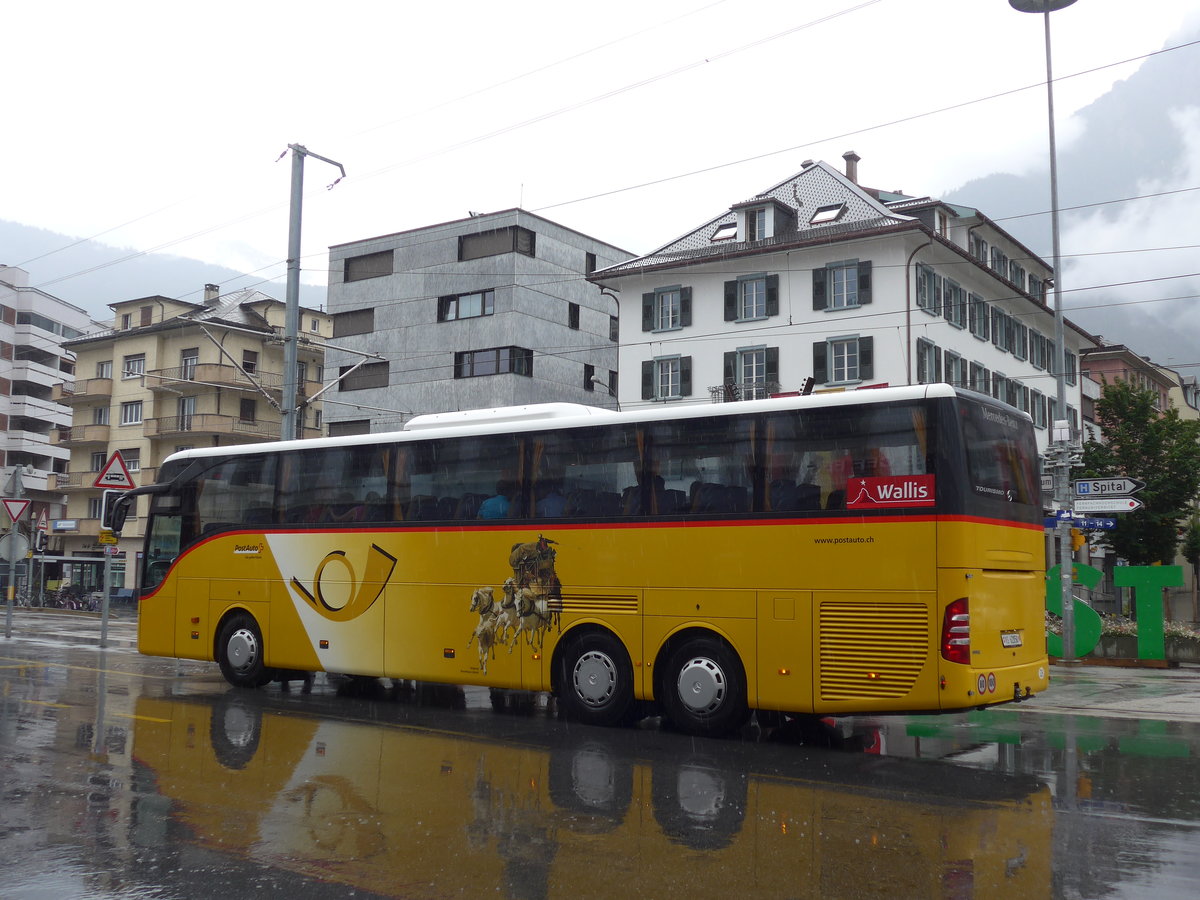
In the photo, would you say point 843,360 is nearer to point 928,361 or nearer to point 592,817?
point 928,361

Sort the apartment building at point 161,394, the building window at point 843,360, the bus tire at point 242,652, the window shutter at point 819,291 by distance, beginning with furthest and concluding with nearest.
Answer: the apartment building at point 161,394 → the window shutter at point 819,291 → the building window at point 843,360 → the bus tire at point 242,652

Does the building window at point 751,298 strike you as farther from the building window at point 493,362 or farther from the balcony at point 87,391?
the balcony at point 87,391

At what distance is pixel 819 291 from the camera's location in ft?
130

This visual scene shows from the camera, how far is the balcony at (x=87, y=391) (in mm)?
65312

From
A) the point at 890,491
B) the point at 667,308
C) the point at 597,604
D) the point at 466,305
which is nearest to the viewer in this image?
the point at 890,491

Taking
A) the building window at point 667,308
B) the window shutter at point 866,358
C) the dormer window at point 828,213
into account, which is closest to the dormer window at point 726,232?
the building window at point 667,308

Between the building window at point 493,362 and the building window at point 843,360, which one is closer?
the building window at point 843,360

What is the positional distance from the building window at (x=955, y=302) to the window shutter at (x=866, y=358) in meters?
3.74

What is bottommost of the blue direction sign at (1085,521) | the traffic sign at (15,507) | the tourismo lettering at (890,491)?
the tourismo lettering at (890,491)

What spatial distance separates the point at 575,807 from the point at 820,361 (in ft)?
106

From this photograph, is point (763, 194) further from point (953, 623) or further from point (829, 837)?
point (829, 837)

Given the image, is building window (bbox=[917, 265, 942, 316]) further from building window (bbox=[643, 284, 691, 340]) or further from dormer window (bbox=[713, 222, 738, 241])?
building window (bbox=[643, 284, 691, 340])

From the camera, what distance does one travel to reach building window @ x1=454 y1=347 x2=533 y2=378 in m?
47.2

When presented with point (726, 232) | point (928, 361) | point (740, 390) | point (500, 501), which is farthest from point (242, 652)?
point (726, 232)
